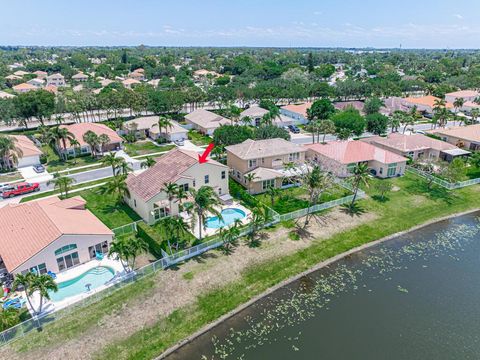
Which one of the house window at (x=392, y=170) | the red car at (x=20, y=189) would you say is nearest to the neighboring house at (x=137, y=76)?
the red car at (x=20, y=189)

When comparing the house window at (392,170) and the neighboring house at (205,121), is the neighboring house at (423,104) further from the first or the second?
the neighboring house at (205,121)

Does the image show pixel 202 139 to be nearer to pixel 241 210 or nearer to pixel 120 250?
pixel 241 210

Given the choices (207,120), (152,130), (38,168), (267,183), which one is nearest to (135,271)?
(267,183)

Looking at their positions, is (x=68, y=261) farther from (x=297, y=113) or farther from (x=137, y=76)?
(x=137, y=76)

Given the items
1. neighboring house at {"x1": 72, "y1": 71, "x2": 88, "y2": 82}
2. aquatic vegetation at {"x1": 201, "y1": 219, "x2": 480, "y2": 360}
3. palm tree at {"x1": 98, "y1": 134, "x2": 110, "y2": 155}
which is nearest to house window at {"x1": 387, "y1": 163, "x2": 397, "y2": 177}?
aquatic vegetation at {"x1": 201, "y1": 219, "x2": 480, "y2": 360}

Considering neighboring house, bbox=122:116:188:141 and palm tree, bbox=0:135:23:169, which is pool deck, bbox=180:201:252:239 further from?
palm tree, bbox=0:135:23:169

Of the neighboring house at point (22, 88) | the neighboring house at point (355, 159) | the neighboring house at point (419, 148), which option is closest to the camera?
the neighboring house at point (355, 159)
